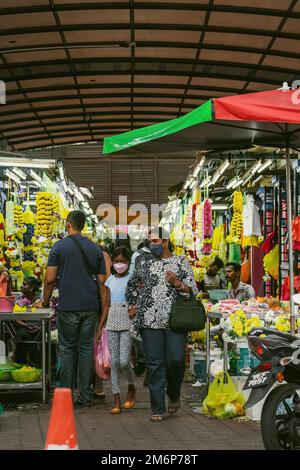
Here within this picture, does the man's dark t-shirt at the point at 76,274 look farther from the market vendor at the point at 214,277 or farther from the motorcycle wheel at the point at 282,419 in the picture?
the market vendor at the point at 214,277

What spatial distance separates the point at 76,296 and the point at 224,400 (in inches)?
71.4

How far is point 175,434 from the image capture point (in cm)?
718

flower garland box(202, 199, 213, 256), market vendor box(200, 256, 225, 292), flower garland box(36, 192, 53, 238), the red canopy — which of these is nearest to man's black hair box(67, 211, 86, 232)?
the red canopy

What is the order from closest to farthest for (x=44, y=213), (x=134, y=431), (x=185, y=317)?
(x=134, y=431) → (x=185, y=317) → (x=44, y=213)

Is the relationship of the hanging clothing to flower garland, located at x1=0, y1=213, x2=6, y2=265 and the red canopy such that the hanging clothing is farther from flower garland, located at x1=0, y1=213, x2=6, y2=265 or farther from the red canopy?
the red canopy

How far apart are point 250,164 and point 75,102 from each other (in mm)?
12386

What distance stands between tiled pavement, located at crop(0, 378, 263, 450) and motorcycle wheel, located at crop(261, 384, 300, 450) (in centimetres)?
87

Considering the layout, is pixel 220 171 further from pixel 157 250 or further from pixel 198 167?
pixel 157 250

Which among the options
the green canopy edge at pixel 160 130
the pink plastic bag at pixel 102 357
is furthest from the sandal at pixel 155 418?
the green canopy edge at pixel 160 130

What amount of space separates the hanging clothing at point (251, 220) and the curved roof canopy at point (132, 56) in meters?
4.74

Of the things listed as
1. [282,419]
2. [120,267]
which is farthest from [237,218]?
[282,419]

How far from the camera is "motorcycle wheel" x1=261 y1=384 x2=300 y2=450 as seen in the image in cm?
566

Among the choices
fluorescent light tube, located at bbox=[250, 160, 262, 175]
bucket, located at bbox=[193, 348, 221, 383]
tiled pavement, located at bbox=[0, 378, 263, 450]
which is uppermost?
fluorescent light tube, located at bbox=[250, 160, 262, 175]

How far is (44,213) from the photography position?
1402 cm
